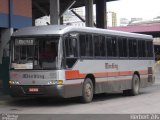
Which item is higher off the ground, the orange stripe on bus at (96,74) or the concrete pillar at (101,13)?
the concrete pillar at (101,13)

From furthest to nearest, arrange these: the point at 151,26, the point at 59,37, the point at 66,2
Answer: the point at 151,26 < the point at 66,2 < the point at 59,37

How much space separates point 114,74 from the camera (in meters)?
20.2

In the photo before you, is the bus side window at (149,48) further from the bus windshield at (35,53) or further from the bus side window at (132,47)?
the bus windshield at (35,53)

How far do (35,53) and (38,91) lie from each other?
1.37 meters

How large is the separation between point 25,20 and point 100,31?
5977 mm

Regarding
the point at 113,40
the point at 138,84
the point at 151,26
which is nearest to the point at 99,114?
the point at 113,40

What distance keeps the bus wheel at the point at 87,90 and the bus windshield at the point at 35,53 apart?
197 centimetres

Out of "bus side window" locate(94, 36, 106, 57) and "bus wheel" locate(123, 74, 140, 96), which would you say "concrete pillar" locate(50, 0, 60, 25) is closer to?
"bus wheel" locate(123, 74, 140, 96)

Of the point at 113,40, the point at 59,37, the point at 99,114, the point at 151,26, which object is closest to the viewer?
the point at 99,114

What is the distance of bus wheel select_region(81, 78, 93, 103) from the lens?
17.5 m

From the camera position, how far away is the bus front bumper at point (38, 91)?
16.1 metres

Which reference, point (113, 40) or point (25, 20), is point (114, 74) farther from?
point (25, 20)

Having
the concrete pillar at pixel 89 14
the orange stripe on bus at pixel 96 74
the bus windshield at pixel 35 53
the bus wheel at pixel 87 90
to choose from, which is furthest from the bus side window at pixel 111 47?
the concrete pillar at pixel 89 14

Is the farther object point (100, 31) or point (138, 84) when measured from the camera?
point (138, 84)
